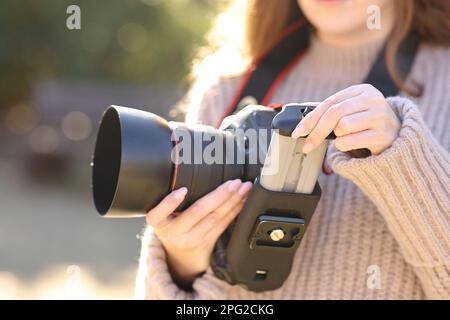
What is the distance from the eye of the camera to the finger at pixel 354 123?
962 mm

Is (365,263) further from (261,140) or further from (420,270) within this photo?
(261,140)

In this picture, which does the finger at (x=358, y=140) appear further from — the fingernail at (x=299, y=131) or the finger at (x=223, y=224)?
the finger at (x=223, y=224)

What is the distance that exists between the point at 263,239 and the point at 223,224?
0.08m

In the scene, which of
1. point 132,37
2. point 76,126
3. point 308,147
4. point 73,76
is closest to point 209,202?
point 308,147

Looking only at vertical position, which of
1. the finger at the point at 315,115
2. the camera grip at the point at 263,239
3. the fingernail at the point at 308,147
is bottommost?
the camera grip at the point at 263,239

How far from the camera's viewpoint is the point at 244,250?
1097 millimetres

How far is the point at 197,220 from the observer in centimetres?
109

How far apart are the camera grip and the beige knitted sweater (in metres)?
0.07

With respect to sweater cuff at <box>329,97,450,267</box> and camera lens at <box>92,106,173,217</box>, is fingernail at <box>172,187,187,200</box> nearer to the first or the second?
camera lens at <box>92,106,173,217</box>

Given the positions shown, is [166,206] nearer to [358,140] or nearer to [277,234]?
[277,234]

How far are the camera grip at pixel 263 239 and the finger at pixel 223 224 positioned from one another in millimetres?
15

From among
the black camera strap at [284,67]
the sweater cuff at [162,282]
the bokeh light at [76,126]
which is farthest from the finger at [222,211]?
the bokeh light at [76,126]

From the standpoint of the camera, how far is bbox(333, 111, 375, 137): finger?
962 millimetres

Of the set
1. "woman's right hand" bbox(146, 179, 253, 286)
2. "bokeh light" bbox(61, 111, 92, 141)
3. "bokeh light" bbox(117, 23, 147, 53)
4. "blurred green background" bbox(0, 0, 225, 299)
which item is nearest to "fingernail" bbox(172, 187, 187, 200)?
"woman's right hand" bbox(146, 179, 253, 286)
